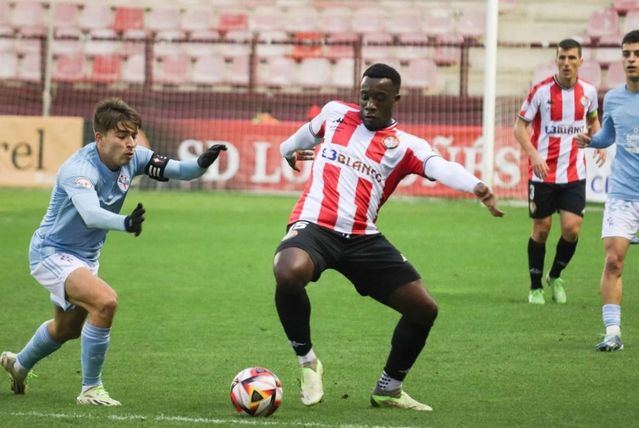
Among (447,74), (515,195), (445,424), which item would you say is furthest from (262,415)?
(447,74)

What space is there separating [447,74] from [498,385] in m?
19.2

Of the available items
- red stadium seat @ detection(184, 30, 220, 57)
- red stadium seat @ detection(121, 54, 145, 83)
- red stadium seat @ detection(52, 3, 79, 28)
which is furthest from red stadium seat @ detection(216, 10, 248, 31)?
red stadium seat @ detection(52, 3, 79, 28)

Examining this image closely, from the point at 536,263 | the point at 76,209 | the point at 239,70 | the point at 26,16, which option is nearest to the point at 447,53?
the point at 239,70

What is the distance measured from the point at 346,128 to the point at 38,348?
7.12 feet

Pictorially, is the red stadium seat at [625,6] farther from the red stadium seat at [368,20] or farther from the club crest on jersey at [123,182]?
the club crest on jersey at [123,182]

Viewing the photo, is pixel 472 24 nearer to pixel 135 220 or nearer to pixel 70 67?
pixel 70 67

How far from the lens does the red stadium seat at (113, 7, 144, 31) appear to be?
2916 cm

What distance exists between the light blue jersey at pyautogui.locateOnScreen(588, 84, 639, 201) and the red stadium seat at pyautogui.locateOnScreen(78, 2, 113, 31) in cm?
2126

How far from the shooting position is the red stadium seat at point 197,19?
94.6ft

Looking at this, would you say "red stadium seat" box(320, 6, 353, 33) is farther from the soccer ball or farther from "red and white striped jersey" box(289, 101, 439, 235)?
the soccer ball

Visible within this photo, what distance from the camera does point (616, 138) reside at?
31.3 feet

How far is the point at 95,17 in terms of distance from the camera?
29438mm

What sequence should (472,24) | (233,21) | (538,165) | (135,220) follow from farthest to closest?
(233,21)
(472,24)
(538,165)
(135,220)

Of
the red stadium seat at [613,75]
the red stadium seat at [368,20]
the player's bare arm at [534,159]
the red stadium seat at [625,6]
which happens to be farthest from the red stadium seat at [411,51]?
the player's bare arm at [534,159]
